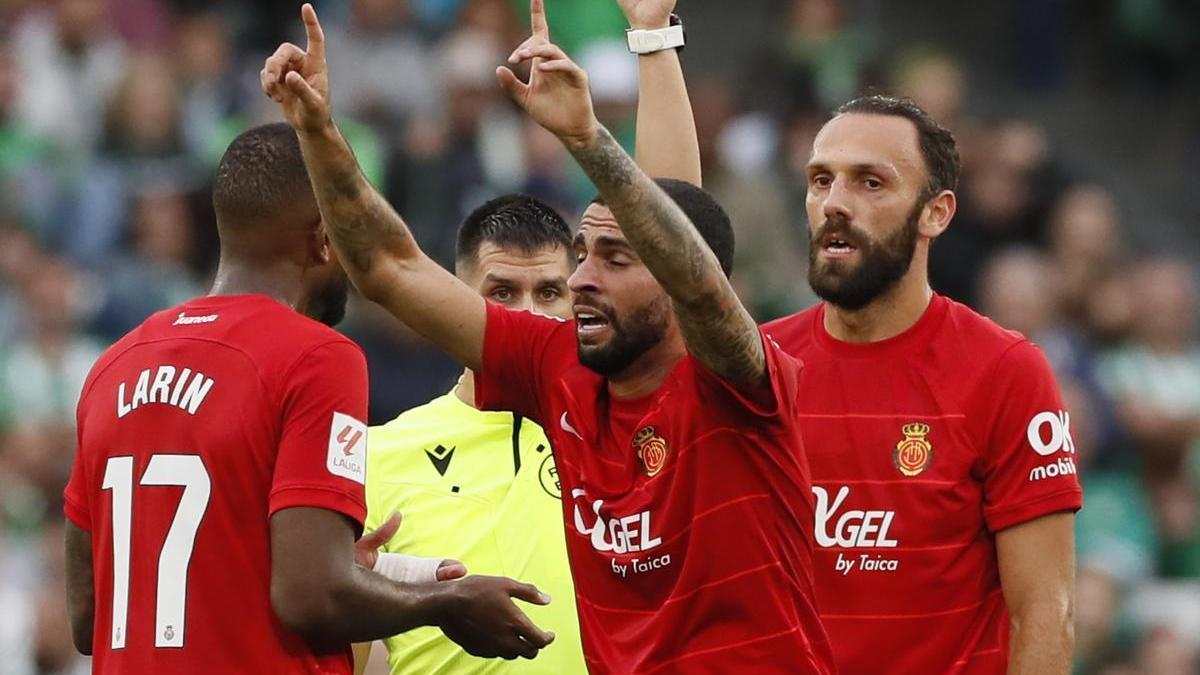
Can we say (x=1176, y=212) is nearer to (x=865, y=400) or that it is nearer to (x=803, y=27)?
(x=803, y=27)

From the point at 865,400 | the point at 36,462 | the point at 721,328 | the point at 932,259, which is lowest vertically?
the point at 36,462

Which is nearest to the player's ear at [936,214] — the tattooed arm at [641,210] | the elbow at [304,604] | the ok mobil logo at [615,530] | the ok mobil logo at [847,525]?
the ok mobil logo at [847,525]

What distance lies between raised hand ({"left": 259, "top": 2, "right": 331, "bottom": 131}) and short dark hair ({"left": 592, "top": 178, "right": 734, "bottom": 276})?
72 centimetres

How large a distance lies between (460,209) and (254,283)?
7068 millimetres

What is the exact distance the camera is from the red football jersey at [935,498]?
5.68 m

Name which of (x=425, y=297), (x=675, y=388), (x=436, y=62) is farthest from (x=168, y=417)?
(x=436, y=62)

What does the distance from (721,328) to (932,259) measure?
7765 mm

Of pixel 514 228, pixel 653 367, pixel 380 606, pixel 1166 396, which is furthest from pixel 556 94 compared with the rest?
pixel 1166 396

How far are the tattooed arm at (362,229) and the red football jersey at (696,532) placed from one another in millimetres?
420

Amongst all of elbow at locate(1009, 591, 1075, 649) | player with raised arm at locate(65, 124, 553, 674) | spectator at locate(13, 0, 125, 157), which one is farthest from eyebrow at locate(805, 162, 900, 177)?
spectator at locate(13, 0, 125, 157)

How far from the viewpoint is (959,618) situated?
569 centimetres

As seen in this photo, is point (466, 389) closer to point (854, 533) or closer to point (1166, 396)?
point (854, 533)

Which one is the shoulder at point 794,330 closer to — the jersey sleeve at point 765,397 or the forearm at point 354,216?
the jersey sleeve at point 765,397

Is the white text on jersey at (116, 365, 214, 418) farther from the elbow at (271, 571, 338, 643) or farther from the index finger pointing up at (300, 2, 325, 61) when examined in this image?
the index finger pointing up at (300, 2, 325, 61)
